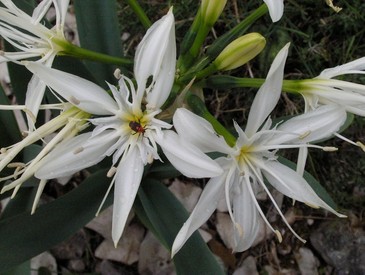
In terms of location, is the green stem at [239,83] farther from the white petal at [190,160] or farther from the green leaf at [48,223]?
the green leaf at [48,223]

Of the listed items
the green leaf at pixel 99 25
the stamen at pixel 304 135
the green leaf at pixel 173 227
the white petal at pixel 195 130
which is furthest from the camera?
the green leaf at pixel 99 25

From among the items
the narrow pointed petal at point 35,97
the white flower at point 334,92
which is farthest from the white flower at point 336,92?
the narrow pointed petal at point 35,97

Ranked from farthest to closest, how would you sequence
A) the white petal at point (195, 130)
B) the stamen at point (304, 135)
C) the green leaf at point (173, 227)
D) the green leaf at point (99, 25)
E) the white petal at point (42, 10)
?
the green leaf at point (99, 25) → the green leaf at point (173, 227) → the white petal at point (42, 10) → the stamen at point (304, 135) → the white petal at point (195, 130)

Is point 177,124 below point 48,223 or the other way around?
the other way around

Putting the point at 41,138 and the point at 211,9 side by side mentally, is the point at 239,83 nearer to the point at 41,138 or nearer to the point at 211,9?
the point at 211,9

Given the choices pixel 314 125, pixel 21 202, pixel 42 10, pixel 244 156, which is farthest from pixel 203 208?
pixel 21 202

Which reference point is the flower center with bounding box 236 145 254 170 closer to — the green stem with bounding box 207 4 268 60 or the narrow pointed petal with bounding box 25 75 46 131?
the green stem with bounding box 207 4 268 60

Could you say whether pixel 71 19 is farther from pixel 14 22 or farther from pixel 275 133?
pixel 275 133

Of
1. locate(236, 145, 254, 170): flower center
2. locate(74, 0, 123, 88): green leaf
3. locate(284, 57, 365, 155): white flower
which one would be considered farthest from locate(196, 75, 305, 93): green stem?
locate(74, 0, 123, 88): green leaf
